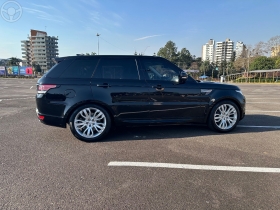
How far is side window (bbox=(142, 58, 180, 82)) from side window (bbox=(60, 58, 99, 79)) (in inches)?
44.3

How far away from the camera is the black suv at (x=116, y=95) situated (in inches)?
157

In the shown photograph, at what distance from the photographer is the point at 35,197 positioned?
7.42 ft

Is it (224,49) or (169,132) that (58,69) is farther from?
(224,49)

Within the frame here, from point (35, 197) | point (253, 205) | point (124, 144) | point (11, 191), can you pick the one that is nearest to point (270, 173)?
point (253, 205)

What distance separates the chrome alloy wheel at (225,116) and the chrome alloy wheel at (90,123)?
8.72 feet

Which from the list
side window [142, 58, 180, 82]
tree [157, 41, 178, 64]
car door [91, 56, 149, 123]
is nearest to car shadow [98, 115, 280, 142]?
car door [91, 56, 149, 123]

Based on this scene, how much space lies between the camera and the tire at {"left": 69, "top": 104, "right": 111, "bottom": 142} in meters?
4.07

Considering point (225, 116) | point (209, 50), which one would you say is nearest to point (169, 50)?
point (209, 50)

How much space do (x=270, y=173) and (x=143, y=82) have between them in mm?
2695

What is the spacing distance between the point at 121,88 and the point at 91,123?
973 millimetres

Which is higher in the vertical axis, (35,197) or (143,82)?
(143,82)

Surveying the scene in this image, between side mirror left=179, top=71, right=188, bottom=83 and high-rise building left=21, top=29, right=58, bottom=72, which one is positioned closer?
side mirror left=179, top=71, right=188, bottom=83

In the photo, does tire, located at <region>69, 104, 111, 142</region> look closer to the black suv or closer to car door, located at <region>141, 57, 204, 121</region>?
the black suv

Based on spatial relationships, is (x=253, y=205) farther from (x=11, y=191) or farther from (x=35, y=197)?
(x=11, y=191)
